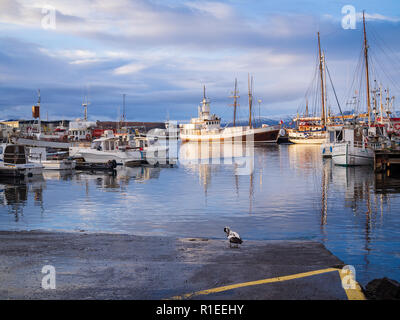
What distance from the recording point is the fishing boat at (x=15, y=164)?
34812 millimetres

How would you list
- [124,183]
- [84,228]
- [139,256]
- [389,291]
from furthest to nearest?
[124,183] → [84,228] → [139,256] → [389,291]

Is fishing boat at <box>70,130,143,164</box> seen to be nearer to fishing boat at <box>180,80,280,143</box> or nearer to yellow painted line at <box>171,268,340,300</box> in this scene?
yellow painted line at <box>171,268,340,300</box>

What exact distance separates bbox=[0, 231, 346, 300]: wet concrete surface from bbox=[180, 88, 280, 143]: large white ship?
11883cm

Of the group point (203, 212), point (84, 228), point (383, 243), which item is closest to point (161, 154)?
point (203, 212)

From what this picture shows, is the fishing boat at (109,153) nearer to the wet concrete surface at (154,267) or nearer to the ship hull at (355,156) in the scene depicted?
the ship hull at (355,156)

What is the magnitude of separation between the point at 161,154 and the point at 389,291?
49.1 m

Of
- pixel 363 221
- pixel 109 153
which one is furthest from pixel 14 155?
pixel 363 221

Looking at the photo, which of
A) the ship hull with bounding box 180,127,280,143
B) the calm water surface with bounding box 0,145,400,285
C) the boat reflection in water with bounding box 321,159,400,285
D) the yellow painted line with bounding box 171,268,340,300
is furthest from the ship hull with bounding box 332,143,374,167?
the ship hull with bounding box 180,127,280,143

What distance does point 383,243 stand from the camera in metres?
12.8

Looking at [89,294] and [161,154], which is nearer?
[89,294]

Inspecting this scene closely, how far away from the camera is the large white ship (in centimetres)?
12900

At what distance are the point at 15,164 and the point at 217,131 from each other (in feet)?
341

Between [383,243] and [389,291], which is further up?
[389,291]
